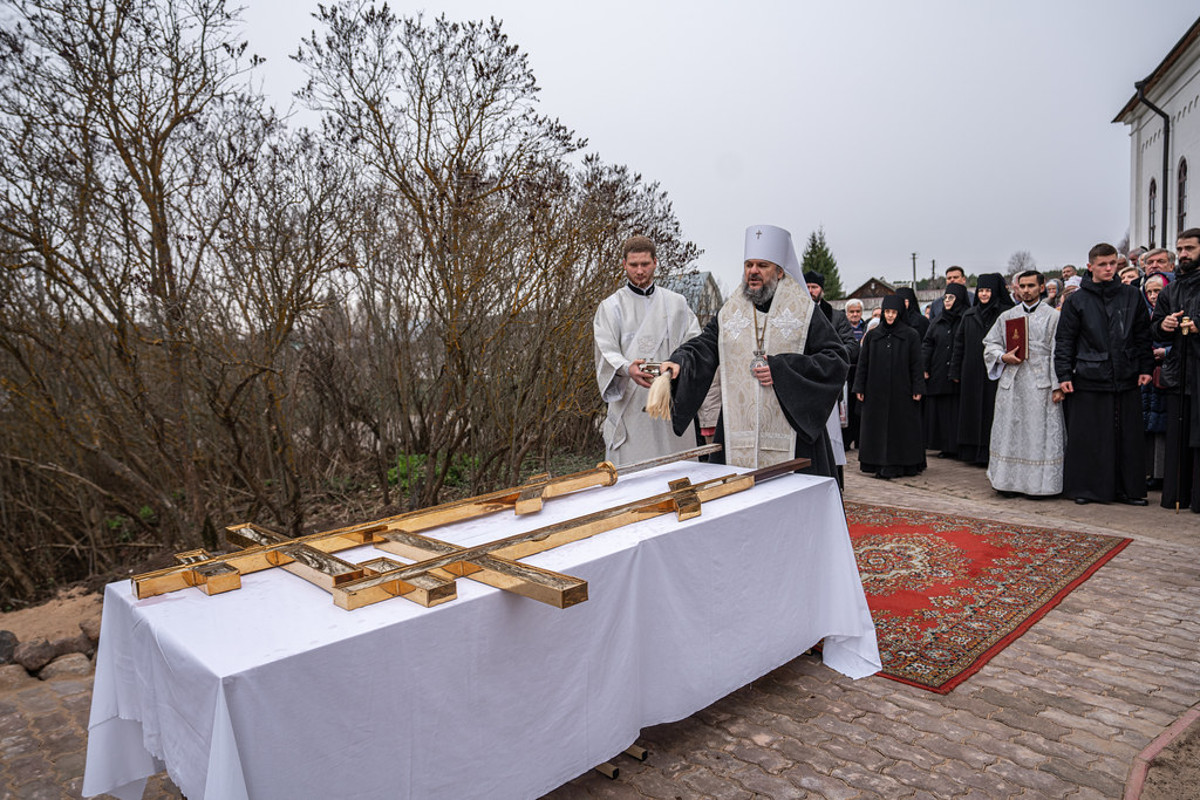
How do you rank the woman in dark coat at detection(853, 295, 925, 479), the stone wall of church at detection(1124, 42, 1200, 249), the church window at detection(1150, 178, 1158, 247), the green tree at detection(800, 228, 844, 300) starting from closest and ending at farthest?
the woman in dark coat at detection(853, 295, 925, 479), the stone wall of church at detection(1124, 42, 1200, 249), the church window at detection(1150, 178, 1158, 247), the green tree at detection(800, 228, 844, 300)

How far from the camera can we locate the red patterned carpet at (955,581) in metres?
3.66

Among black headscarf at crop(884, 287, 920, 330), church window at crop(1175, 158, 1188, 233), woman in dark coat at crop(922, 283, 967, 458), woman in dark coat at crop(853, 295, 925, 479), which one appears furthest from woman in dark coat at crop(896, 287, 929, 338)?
church window at crop(1175, 158, 1188, 233)

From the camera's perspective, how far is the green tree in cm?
5610

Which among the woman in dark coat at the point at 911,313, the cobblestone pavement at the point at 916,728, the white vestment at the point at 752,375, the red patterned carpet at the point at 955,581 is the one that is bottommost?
the cobblestone pavement at the point at 916,728

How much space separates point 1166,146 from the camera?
814 inches

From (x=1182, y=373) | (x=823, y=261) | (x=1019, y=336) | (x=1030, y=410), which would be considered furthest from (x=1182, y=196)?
(x=823, y=261)

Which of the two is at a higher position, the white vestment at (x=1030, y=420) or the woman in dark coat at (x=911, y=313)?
the woman in dark coat at (x=911, y=313)

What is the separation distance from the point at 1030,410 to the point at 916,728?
5.29 metres

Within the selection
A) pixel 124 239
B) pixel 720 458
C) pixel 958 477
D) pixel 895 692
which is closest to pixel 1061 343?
pixel 958 477

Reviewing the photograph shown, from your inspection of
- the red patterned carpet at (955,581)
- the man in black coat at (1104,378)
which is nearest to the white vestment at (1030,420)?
the man in black coat at (1104,378)

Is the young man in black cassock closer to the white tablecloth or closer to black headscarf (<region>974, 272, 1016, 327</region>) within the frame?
black headscarf (<region>974, 272, 1016, 327</region>)

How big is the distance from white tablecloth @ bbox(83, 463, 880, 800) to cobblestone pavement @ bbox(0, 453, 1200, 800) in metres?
0.25

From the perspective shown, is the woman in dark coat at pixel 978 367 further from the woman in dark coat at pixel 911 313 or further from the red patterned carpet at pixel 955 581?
the red patterned carpet at pixel 955 581

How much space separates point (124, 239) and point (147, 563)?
2.20 meters
